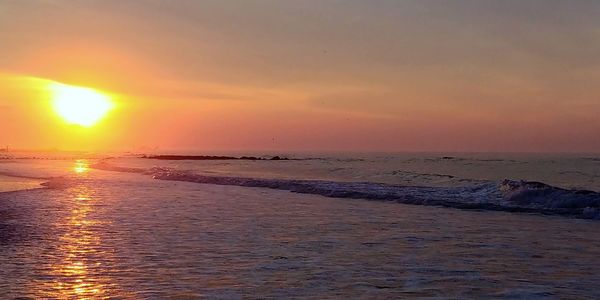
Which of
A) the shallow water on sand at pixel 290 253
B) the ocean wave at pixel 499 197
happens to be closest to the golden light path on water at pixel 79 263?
the shallow water on sand at pixel 290 253

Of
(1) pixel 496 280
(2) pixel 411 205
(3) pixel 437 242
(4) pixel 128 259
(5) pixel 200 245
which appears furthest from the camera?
(2) pixel 411 205

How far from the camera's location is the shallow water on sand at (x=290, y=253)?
Result: 29.9 ft

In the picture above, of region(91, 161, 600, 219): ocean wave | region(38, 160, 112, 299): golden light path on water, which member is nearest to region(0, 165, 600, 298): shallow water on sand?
region(38, 160, 112, 299): golden light path on water

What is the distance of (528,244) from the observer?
14.2m

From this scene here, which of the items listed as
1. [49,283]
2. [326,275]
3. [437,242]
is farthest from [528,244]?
[49,283]

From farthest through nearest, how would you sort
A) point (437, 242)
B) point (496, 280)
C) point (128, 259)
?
point (437, 242) → point (128, 259) → point (496, 280)

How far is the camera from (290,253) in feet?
40.7

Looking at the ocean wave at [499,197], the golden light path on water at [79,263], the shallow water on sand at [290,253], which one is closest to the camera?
the golden light path on water at [79,263]

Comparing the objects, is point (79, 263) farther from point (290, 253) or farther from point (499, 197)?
point (499, 197)

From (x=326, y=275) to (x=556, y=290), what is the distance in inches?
153

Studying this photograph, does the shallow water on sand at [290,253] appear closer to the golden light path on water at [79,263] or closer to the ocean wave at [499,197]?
the golden light path on water at [79,263]

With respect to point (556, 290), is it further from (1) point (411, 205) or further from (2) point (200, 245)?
(1) point (411, 205)

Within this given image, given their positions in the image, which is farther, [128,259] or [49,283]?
[128,259]

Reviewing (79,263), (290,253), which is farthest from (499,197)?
(79,263)
